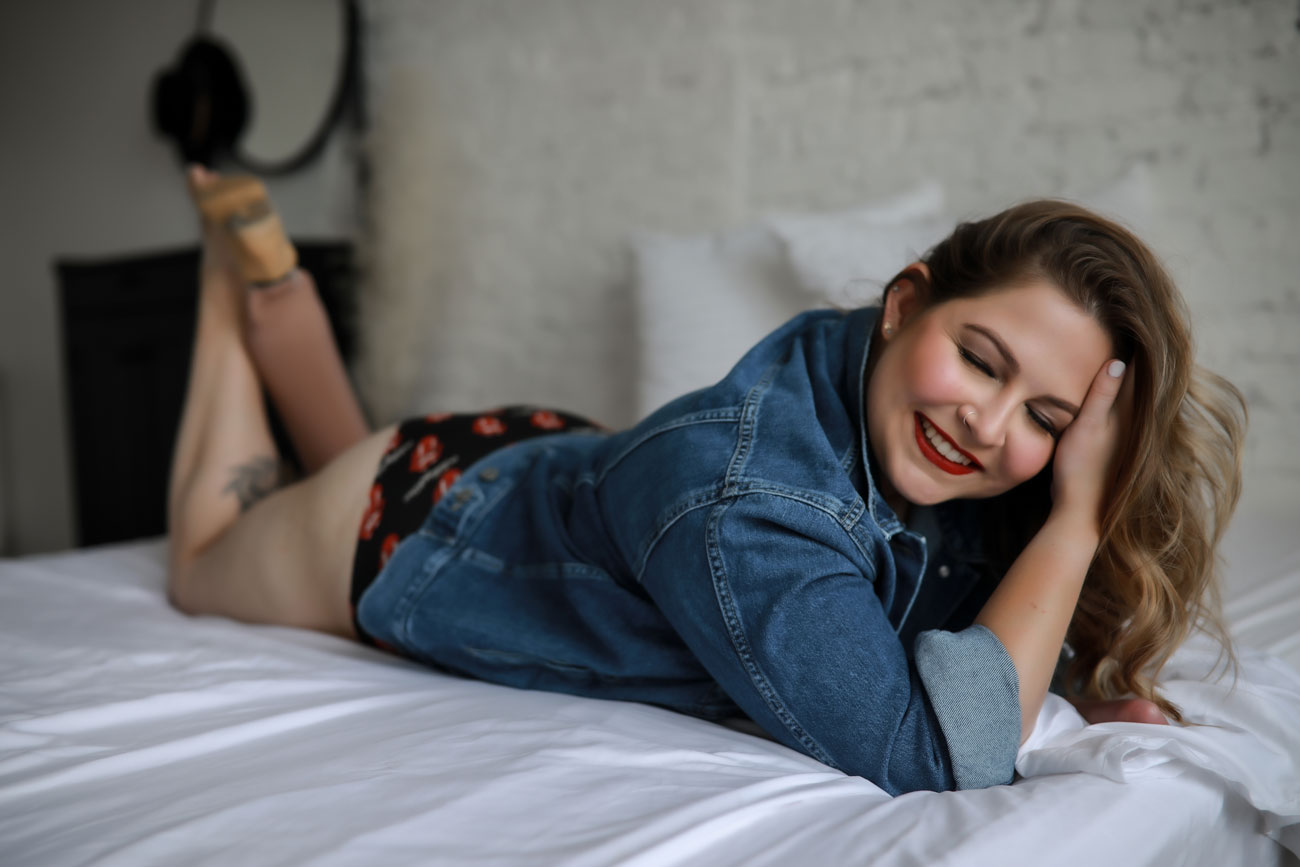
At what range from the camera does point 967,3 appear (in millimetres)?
2051

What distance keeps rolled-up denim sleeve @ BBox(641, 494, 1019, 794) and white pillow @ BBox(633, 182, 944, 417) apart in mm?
867

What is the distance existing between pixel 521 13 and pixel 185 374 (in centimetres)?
145

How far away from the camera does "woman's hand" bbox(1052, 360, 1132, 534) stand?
992 millimetres

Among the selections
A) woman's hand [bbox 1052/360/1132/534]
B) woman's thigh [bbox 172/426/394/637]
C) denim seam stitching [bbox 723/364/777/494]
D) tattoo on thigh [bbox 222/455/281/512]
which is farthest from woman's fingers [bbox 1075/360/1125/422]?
tattoo on thigh [bbox 222/455/281/512]

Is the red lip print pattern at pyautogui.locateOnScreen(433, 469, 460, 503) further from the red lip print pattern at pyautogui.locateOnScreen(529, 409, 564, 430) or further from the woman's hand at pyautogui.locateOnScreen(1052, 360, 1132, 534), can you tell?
the woman's hand at pyautogui.locateOnScreen(1052, 360, 1132, 534)

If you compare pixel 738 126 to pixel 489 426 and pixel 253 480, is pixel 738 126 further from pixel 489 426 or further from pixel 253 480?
pixel 253 480

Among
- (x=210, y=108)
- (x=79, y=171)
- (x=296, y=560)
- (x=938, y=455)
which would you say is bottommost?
(x=296, y=560)

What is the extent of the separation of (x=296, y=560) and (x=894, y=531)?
2.82ft

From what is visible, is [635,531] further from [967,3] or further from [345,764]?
[967,3]

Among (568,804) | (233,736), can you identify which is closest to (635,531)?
(568,804)

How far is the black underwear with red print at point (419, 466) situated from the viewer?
1326mm

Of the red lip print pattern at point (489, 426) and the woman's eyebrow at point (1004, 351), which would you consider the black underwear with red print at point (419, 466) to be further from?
Answer: the woman's eyebrow at point (1004, 351)

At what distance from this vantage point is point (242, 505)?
1.66 m

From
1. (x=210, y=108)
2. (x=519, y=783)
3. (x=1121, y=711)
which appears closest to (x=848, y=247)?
(x=1121, y=711)
